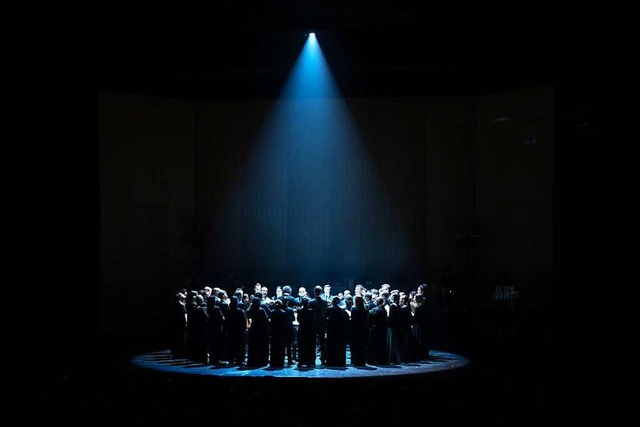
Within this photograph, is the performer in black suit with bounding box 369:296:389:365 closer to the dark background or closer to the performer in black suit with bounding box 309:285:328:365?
the performer in black suit with bounding box 309:285:328:365

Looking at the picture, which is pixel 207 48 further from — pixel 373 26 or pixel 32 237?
pixel 32 237

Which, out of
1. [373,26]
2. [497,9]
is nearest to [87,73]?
[373,26]

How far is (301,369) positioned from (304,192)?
7.12 m

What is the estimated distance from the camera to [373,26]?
575 inches

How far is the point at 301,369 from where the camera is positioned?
39.8 ft

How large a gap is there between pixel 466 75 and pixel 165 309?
775 cm

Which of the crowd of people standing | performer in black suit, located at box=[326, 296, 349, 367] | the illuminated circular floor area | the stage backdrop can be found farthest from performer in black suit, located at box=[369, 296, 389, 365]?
the stage backdrop

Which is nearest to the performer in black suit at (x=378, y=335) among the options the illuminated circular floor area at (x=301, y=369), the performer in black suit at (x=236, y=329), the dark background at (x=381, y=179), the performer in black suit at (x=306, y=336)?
the illuminated circular floor area at (x=301, y=369)

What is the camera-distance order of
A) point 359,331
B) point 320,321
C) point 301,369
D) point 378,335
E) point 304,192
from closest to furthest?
1. point 301,369
2. point 359,331
3. point 378,335
4. point 320,321
5. point 304,192

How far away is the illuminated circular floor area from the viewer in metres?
11.7

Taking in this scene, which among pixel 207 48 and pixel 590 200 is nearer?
pixel 590 200

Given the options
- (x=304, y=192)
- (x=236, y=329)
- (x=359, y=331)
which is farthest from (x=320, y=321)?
(x=304, y=192)

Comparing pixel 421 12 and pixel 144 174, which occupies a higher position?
pixel 421 12

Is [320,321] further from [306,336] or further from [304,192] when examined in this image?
[304,192]
